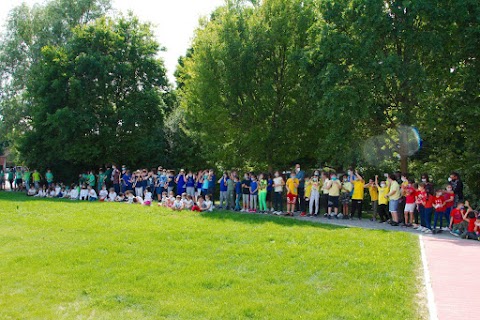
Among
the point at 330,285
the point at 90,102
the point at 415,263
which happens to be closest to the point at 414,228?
the point at 415,263

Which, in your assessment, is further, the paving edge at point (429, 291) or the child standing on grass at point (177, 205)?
the child standing on grass at point (177, 205)

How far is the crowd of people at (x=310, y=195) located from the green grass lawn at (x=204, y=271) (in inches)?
110

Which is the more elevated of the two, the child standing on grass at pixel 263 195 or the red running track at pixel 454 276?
the child standing on grass at pixel 263 195

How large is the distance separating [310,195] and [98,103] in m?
17.3

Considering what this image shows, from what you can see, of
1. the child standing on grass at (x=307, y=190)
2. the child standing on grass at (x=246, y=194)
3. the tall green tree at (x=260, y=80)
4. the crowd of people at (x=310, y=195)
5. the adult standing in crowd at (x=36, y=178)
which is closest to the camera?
the crowd of people at (x=310, y=195)

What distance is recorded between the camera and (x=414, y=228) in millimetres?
15914

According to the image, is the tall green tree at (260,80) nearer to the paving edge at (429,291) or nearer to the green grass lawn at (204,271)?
the green grass lawn at (204,271)

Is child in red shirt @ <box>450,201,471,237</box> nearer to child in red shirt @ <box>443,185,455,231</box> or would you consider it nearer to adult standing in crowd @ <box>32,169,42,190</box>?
child in red shirt @ <box>443,185,455,231</box>

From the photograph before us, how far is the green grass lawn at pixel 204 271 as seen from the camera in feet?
24.4

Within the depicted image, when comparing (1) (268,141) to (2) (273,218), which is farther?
(1) (268,141)

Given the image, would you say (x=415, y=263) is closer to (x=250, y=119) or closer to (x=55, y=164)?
(x=250, y=119)

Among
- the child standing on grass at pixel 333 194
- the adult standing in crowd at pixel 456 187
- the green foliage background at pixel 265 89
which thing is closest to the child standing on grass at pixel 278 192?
the child standing on grass at pixel 333 194

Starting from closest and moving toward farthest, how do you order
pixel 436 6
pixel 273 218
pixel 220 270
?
pixel 220 270
pixel 273 218
pixel 436 6

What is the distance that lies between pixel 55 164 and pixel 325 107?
766 inches
